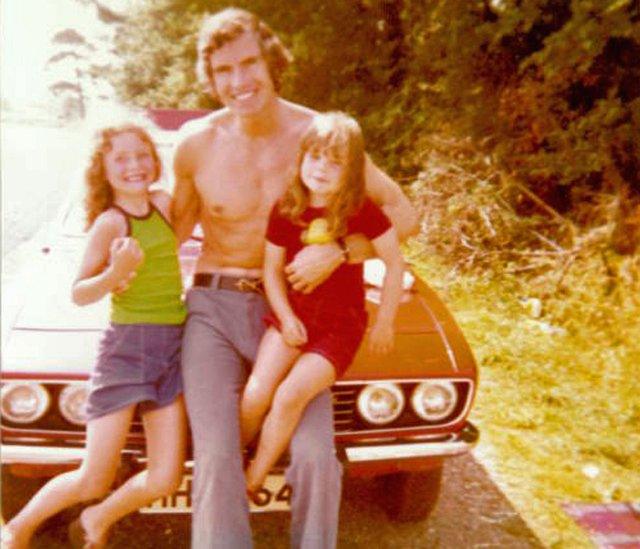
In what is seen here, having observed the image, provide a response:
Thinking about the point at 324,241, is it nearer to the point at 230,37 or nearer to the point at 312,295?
the point at 312,295

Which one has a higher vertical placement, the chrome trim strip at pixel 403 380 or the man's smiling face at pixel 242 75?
the man's smiling face at pixel 242 75

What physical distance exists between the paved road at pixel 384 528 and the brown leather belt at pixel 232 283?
26.2 inches

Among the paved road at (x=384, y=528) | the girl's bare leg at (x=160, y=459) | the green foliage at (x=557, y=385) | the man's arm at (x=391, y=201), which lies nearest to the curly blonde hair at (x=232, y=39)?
the man's arm at (x=391, y=201)

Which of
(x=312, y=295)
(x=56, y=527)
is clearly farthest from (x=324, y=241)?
(x=56, y=527)

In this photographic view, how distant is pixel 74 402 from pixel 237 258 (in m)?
0.54

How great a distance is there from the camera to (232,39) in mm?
2143

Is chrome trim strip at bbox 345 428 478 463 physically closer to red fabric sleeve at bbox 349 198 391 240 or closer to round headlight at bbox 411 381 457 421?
round headlight at bbox 411 381 457 421

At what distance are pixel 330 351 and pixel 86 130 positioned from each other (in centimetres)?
79

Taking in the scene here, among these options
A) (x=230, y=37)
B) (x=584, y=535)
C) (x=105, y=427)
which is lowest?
(x=584, y=535)

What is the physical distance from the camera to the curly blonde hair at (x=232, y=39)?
2143 millimetres

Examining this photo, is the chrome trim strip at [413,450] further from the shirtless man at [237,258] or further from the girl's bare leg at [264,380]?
the girl's bare leg at [264,380]

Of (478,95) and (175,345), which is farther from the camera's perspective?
(478,95)

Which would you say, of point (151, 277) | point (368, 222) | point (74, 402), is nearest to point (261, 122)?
point (368, 222)

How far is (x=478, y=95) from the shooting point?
10.2 feet
